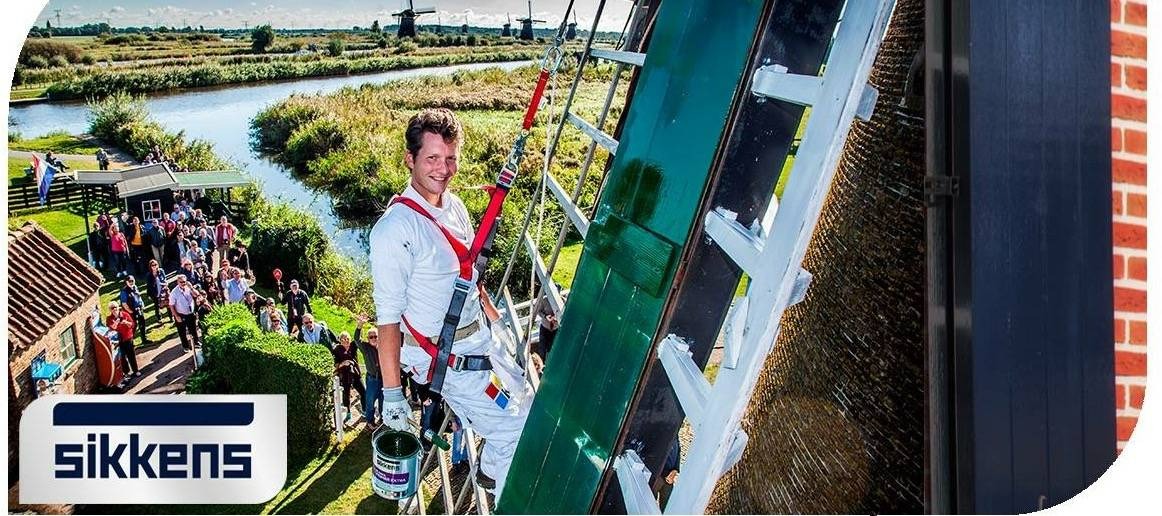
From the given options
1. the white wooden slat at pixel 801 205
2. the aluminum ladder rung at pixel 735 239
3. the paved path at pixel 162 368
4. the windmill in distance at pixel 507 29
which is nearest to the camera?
the white wooden slat at pixel 801 205

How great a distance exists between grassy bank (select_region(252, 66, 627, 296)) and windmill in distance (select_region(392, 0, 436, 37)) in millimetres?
404

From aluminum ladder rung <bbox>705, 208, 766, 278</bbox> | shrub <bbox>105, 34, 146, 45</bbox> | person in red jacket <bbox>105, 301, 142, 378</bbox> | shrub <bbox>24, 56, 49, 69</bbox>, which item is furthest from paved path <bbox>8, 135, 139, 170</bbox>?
aluminum ladder rung <bbox>705, 208, 766, 278</bbox>

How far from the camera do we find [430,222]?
9.16ft

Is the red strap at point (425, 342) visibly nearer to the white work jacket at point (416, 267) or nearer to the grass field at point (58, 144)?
the white work jacket at point (416, 267)

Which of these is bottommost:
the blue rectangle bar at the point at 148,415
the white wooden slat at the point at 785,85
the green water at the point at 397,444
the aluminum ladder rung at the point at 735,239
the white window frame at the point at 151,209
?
the blue rectangle bar at the point at 148,415

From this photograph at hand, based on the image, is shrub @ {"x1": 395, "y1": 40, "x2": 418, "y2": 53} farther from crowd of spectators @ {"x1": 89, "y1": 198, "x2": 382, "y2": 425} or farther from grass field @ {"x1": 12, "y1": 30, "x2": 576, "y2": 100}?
crowd of spectators @ {"x1": 89, "y1": 198, "x2": 382, "y2": 425}

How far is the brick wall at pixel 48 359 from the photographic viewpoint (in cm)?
282

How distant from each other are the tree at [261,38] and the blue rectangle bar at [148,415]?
173 centimetres

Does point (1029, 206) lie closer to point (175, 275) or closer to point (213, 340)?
point (213, 340)

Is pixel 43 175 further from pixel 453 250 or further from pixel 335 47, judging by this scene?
pixel 453 250

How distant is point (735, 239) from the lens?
1.77m

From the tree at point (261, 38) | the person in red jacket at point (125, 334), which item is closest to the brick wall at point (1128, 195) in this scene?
the person in red jacket at point (125, 334)

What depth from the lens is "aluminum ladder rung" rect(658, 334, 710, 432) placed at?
5.61 feet

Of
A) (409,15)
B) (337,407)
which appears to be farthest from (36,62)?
(337,407)
